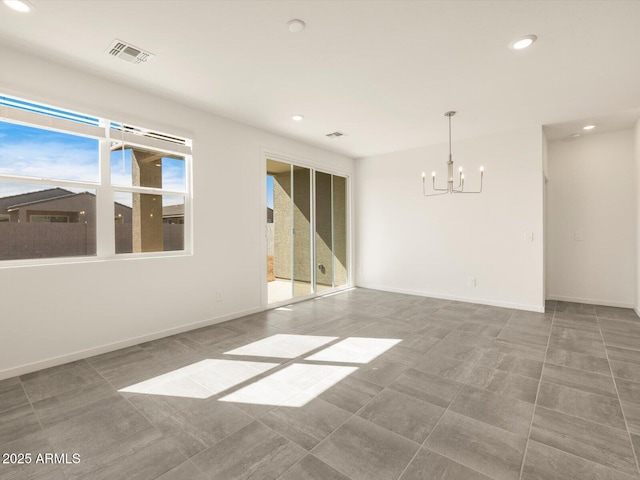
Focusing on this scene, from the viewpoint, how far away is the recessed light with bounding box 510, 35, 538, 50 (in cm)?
242

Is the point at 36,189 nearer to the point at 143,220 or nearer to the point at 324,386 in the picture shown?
the point at 143,220

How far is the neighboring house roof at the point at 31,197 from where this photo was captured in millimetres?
2668

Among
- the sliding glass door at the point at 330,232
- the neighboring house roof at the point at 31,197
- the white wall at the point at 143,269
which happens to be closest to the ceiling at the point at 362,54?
the white wall at the point at 143,269

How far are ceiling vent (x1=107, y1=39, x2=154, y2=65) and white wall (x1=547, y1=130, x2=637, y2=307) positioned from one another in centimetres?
609

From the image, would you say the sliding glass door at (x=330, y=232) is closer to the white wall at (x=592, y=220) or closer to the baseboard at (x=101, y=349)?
the baseboard at (x=101, y=349)

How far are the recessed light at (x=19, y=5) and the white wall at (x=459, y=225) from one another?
17.1ft

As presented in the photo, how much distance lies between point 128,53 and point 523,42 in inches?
128

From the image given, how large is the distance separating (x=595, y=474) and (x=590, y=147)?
5250mm

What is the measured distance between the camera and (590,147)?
4996 mm

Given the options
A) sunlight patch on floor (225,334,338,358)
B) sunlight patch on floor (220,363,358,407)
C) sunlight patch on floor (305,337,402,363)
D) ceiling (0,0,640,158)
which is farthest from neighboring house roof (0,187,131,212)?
sunlight patch on floor (305,337,402,363)

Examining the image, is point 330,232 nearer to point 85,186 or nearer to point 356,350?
point 356,350

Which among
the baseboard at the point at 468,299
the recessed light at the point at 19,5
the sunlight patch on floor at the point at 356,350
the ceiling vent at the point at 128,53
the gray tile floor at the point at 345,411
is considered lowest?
the gray tile floor at the point at 345,411

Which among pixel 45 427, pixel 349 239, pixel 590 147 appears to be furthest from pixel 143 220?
pixel 590 147

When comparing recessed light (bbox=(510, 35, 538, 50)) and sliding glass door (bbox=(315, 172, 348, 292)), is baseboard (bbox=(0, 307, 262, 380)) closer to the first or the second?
sliding glass door (bbox=(315, 172, 348, 292))
